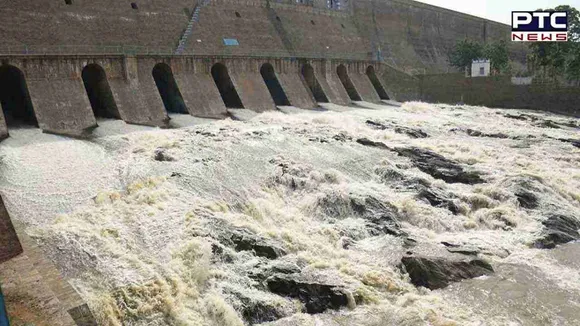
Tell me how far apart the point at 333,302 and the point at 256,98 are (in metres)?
17.4

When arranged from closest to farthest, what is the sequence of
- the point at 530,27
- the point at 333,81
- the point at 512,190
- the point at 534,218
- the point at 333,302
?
1. the point at 333,302
2. the point at 534,218
3. the point at 512,190
4. the point at 333,81
5. the point at 530,27

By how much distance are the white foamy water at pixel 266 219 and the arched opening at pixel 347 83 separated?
1321 centimetres

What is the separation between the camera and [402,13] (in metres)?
44.1

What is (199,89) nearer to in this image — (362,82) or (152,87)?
(152,87)

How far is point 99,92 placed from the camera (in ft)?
65.6

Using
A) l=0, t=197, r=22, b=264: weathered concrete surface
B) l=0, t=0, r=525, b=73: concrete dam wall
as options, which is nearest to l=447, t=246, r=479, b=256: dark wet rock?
l=0, t=197, r=22, b=264: weathered concrete surface

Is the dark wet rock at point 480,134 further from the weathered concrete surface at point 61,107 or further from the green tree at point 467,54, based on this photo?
the green tree at point 467,54

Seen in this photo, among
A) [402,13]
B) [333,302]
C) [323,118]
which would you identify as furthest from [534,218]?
[402,13]

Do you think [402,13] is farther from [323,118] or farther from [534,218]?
[534,218]

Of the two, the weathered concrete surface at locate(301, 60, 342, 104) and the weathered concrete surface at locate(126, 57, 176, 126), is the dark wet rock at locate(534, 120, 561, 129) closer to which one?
the weathered concrete surface at locate(301, 60, 342, 104)

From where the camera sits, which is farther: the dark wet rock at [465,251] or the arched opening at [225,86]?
the arched opening at [225,86]

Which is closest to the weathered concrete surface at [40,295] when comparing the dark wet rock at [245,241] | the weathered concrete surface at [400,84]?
the dark wet rock at [245,241]

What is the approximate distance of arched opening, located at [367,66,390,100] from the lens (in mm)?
33250

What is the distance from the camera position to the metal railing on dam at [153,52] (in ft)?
58.5
